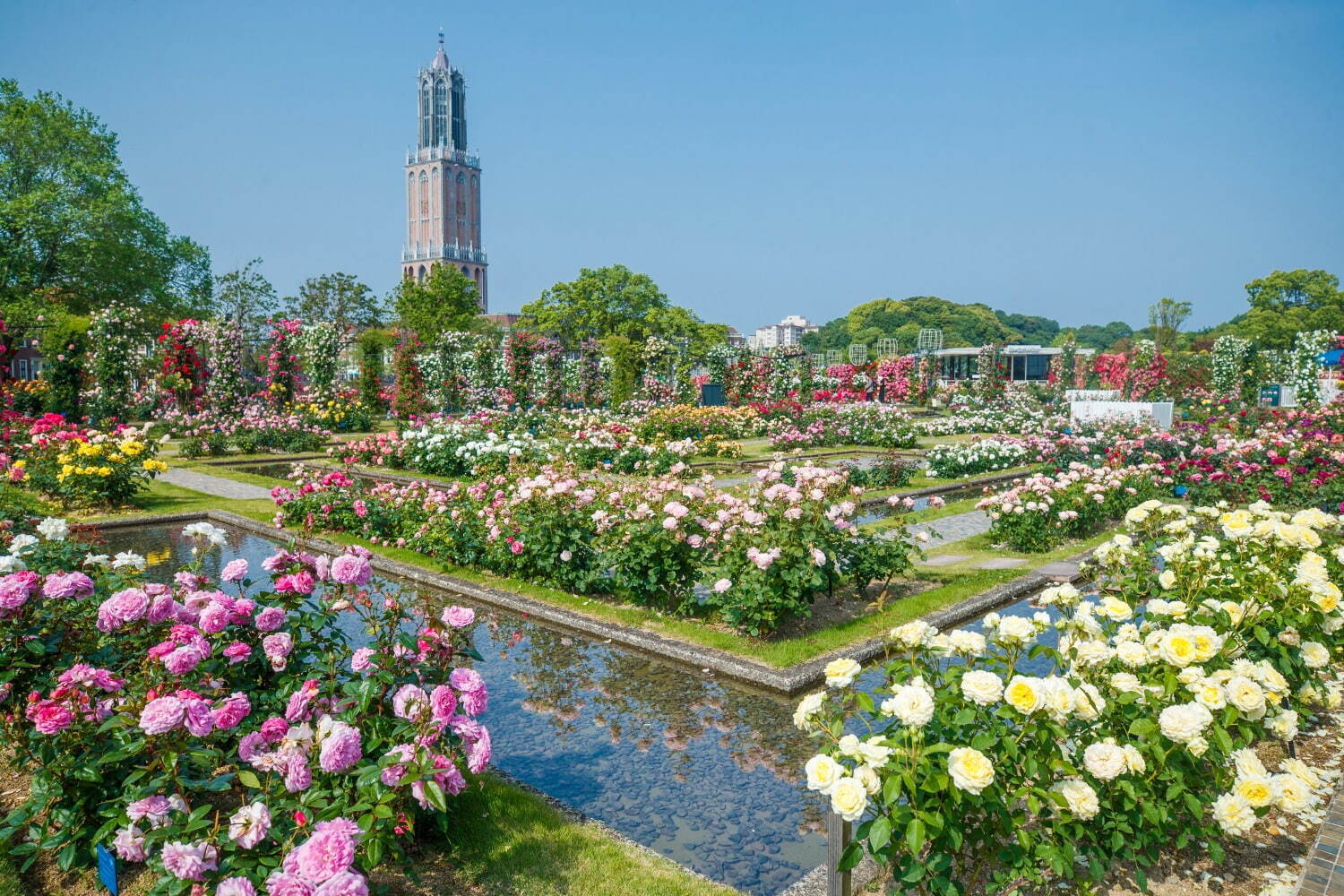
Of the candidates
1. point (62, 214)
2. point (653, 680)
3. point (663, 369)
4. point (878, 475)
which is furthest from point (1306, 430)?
point (62, 214)

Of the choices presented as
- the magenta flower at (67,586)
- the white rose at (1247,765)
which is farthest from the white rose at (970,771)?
the magenta flower at (67,586)

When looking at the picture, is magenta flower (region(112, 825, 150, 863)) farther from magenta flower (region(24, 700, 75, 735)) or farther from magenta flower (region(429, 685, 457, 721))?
magenta flower (region(429, 685, 457, 721))

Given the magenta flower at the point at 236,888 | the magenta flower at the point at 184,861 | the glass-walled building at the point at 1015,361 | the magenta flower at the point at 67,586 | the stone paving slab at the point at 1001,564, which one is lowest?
the stone paving slab at the point at 1001,564

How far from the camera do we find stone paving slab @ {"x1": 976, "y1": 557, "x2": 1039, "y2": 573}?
814 cm

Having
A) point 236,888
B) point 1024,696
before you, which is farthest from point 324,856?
point 1024,696

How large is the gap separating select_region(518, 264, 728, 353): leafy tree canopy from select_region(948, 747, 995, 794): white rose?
48.5 meters

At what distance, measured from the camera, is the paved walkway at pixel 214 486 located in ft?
42.5

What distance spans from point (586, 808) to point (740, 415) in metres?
17.7

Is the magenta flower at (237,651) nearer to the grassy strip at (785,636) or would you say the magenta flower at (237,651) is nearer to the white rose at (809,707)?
the white rose at (809,707)

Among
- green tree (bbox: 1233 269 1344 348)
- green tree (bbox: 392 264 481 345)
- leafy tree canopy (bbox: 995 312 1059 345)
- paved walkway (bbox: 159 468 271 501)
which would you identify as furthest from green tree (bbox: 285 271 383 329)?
leafy tree canopy (bbox: 995 312 1059 345)

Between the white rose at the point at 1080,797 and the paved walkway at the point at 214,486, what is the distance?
1225 cm

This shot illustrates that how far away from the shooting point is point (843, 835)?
268 centimetres

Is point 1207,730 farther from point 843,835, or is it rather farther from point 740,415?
point 740,415

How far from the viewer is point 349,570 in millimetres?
3373
